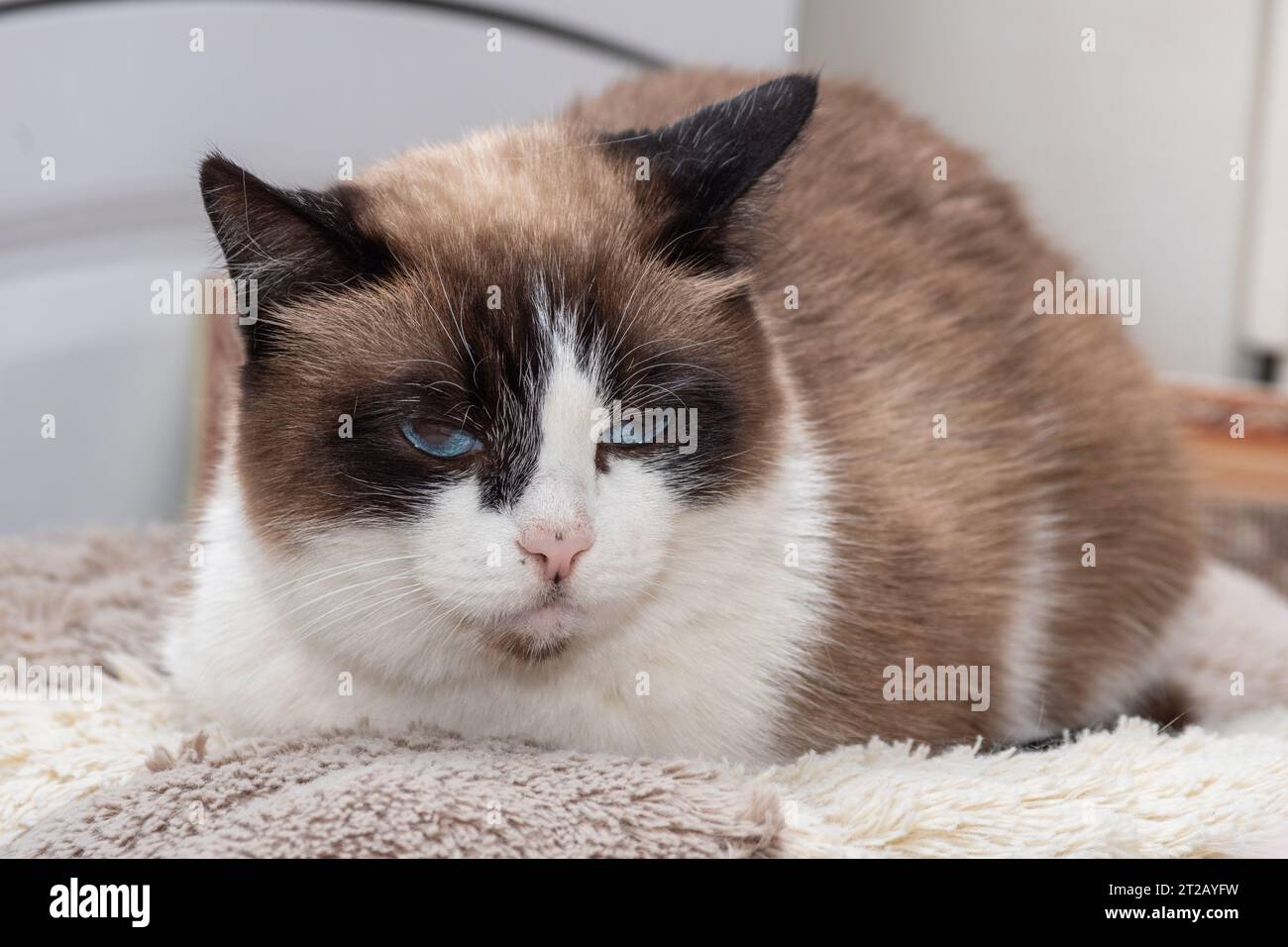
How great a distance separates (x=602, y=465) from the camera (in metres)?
0.94

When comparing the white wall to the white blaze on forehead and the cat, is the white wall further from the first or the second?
the white blaze on forehead

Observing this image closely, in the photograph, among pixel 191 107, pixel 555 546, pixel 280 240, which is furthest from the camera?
pixel 191 107

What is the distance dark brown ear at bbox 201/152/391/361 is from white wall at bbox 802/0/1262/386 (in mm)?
1802

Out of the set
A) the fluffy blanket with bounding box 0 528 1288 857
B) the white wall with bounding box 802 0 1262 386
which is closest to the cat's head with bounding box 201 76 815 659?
the fluffy blanket with bounding box 0 528 1288 857

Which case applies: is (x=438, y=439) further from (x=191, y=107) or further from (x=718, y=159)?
(x=191, y=107)

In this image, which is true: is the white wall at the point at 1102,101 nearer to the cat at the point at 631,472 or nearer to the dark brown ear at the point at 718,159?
the cat at the point at 631,472

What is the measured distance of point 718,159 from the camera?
1.04m

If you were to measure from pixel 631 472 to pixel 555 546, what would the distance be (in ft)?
0.33

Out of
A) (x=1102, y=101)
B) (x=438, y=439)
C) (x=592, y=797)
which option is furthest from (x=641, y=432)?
(x=1102, y=101)

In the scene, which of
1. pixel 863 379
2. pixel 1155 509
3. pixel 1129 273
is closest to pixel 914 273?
pixel 863 379

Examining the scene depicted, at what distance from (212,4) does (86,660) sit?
112 cm

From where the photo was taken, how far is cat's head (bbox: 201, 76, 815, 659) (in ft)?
2.99

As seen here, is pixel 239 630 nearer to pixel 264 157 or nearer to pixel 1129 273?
pixel 264 157

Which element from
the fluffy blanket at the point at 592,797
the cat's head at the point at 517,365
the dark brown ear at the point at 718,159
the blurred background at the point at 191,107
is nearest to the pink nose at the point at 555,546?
the cat's head at the point at 517,365
